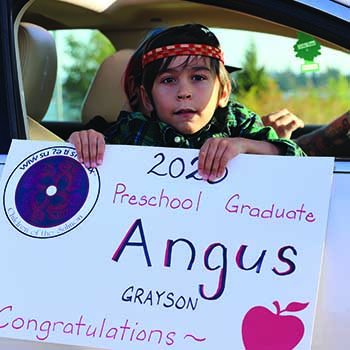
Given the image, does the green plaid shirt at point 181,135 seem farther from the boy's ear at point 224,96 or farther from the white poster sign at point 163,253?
the white poster sign at point 163,253

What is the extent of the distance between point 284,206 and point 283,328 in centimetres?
27

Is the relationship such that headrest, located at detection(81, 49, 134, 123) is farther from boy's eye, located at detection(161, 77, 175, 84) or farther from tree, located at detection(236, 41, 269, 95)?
tree, located at detection(236, 41, 269, 95)

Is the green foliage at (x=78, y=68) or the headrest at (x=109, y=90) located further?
the green foliage at (x=78, y=68)

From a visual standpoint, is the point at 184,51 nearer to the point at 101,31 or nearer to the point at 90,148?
the point at 90,148

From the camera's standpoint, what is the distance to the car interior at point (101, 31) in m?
2.23

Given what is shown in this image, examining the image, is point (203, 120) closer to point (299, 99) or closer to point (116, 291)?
point (116, 291)

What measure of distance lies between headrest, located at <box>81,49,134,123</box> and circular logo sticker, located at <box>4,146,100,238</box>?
976 mm

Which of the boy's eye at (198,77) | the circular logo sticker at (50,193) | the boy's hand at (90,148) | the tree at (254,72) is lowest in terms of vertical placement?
the circular logo sticker at (50,193)

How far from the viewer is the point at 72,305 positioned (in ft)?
5.39

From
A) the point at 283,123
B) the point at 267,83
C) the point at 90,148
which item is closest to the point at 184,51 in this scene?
the point at 90,148

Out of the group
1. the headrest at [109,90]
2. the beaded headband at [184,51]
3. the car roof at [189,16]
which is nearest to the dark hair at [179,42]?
the beaded headband at [184,51]

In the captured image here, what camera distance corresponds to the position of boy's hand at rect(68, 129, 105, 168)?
5.78 feet

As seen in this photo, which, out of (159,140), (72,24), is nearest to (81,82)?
(72,24)

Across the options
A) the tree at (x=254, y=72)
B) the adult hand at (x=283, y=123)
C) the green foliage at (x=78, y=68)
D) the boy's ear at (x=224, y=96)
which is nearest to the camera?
the boy's ear at (x=224, y=96)
